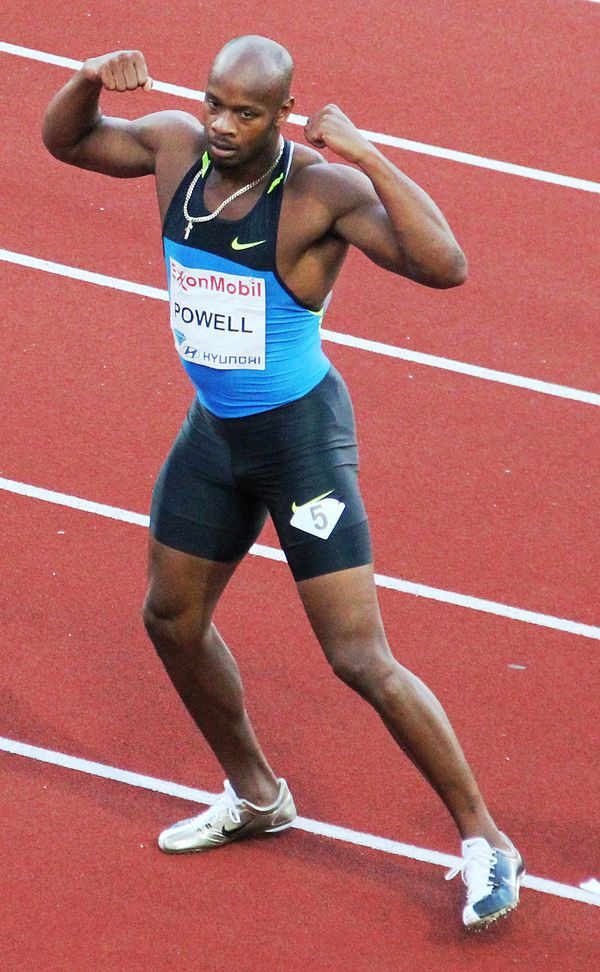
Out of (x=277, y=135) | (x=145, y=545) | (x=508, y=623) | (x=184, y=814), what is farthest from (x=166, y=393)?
(x=277, y=135)

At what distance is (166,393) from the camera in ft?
21.6

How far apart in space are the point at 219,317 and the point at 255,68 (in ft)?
2.07

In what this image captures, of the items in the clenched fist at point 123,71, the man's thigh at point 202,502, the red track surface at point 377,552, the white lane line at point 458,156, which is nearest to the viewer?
the clenched fist at point 123,71

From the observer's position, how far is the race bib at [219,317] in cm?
389

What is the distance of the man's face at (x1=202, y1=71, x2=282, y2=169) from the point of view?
3697 millimetres

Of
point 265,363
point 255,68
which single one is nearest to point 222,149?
point 255,68

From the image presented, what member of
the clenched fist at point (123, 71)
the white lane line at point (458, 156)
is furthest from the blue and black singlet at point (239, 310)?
the white lane line at point (458, 156)

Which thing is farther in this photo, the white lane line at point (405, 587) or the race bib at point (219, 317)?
the white lane line at point (405, 587)

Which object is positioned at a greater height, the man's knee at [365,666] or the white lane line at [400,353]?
the man's knee at [365,666]

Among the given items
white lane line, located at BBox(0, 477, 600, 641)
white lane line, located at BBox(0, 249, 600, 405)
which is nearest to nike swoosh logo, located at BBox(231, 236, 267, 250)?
white lane line, located at BBox(0, 477, 600, 641)

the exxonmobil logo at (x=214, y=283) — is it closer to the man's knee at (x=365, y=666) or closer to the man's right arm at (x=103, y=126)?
the man's right arm at (x=103, y=126)

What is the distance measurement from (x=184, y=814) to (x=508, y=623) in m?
1.47

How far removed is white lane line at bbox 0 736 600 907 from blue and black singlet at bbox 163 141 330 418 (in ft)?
4.41

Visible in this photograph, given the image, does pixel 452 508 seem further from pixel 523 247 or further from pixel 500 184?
pixel 500 184
